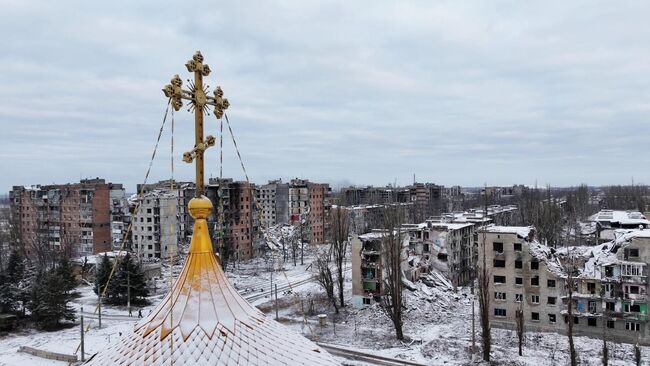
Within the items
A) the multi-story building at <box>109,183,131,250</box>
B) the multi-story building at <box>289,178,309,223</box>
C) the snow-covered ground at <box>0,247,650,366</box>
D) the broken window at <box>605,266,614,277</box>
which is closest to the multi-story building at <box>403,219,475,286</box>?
the snow-covered ground at <box>0,247,650,366</box>

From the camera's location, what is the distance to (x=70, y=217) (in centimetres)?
6138

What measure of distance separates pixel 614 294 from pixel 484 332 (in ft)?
32.6

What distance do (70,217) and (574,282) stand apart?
57.2 m

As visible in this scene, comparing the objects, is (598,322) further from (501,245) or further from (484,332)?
(484,332)

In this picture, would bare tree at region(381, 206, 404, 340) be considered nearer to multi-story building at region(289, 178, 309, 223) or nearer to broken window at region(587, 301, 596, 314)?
broken window at region(587, 301, 596, 314)

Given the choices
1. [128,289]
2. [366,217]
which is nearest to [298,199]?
[366,217]

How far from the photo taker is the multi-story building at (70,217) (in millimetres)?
60062

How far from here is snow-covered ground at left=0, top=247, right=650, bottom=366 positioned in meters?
28.3

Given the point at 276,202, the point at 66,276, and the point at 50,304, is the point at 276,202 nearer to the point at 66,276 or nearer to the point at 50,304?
the point at 66,276

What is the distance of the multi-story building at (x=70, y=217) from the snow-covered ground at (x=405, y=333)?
52.5ft

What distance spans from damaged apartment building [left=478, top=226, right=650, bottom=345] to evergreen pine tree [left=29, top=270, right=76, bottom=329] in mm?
30635

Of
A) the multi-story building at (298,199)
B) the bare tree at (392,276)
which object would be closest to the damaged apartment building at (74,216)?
the multi-story building at (298,199)


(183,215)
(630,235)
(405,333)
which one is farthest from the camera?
(183,215)

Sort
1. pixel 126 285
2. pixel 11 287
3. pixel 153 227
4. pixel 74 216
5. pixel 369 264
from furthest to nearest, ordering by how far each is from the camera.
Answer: pixel 74 216 → pixel 153 227 → pixel 126 285 → pixel 369 264 → pixel 11 287
